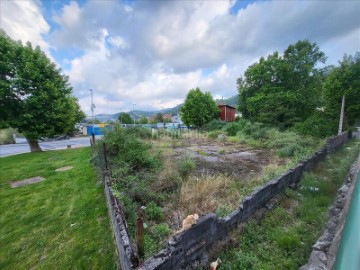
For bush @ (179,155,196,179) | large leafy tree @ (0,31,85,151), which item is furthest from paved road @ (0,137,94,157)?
bush @ (179,155,196,179)

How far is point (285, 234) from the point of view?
2.72 meters

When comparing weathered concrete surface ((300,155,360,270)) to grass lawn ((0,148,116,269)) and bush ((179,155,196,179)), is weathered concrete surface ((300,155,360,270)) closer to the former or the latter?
grass lawn ((0,148,116,269))

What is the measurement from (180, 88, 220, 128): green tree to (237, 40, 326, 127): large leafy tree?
6720mm

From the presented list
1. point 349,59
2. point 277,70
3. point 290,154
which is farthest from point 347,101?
point 290,154

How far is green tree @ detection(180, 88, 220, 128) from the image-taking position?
78.9 ft

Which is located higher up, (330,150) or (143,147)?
(143,147)

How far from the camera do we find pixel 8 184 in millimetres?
5461

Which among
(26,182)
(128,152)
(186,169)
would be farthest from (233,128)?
(26,182)

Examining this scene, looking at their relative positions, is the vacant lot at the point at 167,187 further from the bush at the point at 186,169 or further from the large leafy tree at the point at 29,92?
the large leafy tree at the point at 29,92

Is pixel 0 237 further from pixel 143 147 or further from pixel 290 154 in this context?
pixel 290 154

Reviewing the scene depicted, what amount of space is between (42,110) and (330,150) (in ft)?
50.9

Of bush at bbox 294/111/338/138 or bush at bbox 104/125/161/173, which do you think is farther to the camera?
bush at bbox 294/111/338/138

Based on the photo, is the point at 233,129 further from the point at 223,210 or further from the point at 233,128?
the point at 223,210

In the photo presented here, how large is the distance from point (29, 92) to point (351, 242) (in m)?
13.6
